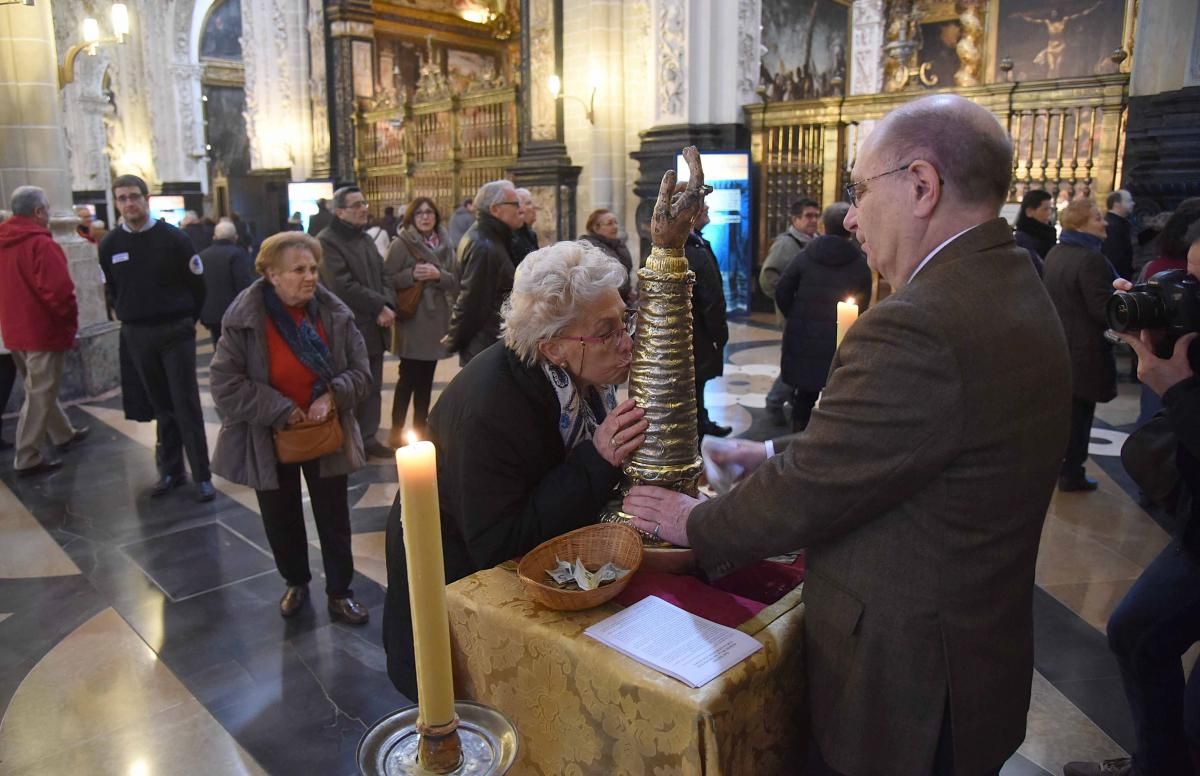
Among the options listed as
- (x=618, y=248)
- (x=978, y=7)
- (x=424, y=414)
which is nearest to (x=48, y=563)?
(x=424, y=414)

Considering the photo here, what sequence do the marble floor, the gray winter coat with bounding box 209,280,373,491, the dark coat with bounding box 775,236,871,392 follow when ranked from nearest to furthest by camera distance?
1. the marble floor
2. the gray winter coat with bounding box 209,280,373,491
3. the dark coat with bounding box 775,236,871,392

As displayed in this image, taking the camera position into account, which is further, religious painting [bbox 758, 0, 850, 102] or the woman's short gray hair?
religious painting [bbox 758, 0, 850, 102]

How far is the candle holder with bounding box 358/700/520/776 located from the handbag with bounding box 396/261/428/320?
4729mm

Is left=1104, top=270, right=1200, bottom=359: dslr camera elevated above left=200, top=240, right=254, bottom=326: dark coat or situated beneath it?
elevated above

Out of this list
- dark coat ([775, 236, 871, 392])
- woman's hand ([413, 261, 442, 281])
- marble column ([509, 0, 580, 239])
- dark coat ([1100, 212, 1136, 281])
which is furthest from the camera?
marble column ([509, 0, 580, 239])

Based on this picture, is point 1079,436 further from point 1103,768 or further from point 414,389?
point 414,389

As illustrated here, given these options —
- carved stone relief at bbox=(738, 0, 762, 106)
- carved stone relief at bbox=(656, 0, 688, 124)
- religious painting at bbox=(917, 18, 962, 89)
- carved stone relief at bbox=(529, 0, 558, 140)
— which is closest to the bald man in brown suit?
carved stone relief at bbox=(656, 0, 688, 124)

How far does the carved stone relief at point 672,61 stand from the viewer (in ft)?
36.9

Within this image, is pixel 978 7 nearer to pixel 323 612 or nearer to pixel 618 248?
pixel 618 248

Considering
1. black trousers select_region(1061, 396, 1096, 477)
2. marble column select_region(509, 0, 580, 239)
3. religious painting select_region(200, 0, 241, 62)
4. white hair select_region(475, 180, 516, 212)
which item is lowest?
black trousers select_region(1061, 396, 1096, 477)

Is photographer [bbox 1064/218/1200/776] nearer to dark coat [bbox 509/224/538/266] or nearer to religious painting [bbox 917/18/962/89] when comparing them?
dark coat [bbox 509/224/538/266]

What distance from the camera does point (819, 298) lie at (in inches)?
202

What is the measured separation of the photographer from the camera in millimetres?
1879

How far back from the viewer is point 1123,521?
181 inches
